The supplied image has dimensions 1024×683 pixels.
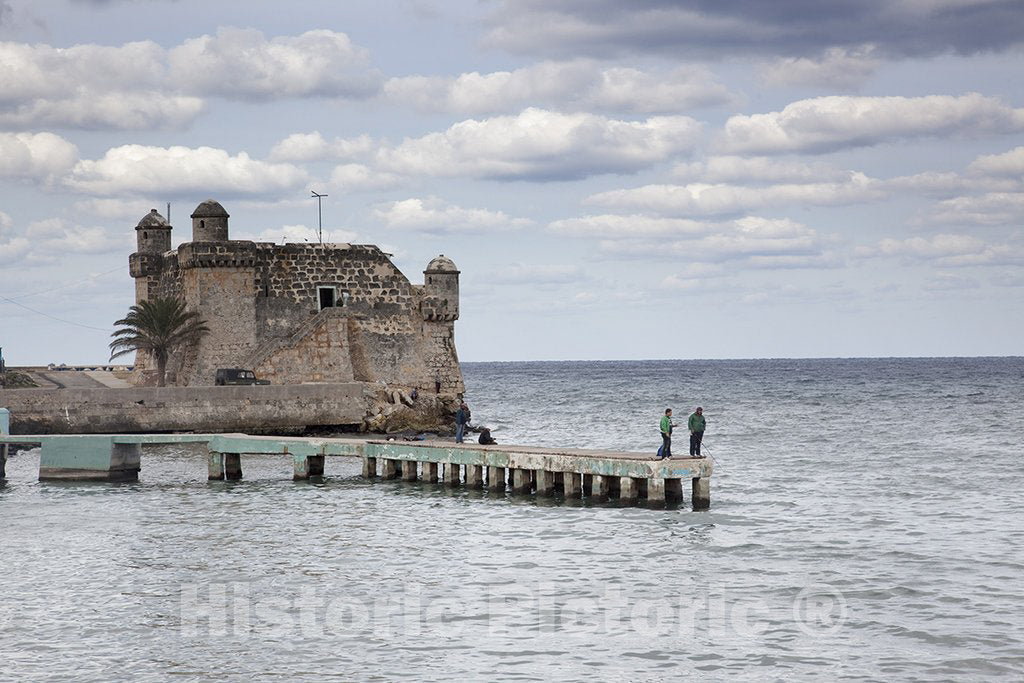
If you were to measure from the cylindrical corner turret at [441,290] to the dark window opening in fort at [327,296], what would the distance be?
3585 millimetres

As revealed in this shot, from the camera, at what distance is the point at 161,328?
156 ft

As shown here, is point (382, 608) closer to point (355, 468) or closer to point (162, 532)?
point (162, 532)

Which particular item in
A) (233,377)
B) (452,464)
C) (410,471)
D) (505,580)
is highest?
(233,377)

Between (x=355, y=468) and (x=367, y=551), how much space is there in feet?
52.2

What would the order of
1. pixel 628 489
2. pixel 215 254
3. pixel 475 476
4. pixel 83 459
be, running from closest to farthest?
pixel 628 489, pixel 475 476, pixel 83 459, pixel 215 254

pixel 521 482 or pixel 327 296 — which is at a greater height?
pixel 327 296

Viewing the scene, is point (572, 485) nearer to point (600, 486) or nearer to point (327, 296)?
point (600, 486)

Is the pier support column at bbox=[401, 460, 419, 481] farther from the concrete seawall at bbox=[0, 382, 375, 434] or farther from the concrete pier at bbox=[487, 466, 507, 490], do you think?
the concrete seawall at bbox=[0, 382, 375, 434]

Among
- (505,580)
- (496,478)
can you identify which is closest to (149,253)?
(496,478)

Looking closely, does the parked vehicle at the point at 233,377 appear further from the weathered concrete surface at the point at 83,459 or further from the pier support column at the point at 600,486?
the pier support column at the point at 600,486

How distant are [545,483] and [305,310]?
22757 mm

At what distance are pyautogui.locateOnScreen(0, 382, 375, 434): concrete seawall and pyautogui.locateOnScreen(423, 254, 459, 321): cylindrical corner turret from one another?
6657 millimetres

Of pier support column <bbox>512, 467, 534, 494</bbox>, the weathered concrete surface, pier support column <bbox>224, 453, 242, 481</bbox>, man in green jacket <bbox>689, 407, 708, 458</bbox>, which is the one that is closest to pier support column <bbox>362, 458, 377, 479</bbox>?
pier support column <bbox>224, 453, 242, 481</bbox>

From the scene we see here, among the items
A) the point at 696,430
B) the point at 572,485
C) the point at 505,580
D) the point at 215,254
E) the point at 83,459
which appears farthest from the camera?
the point at 215,254
